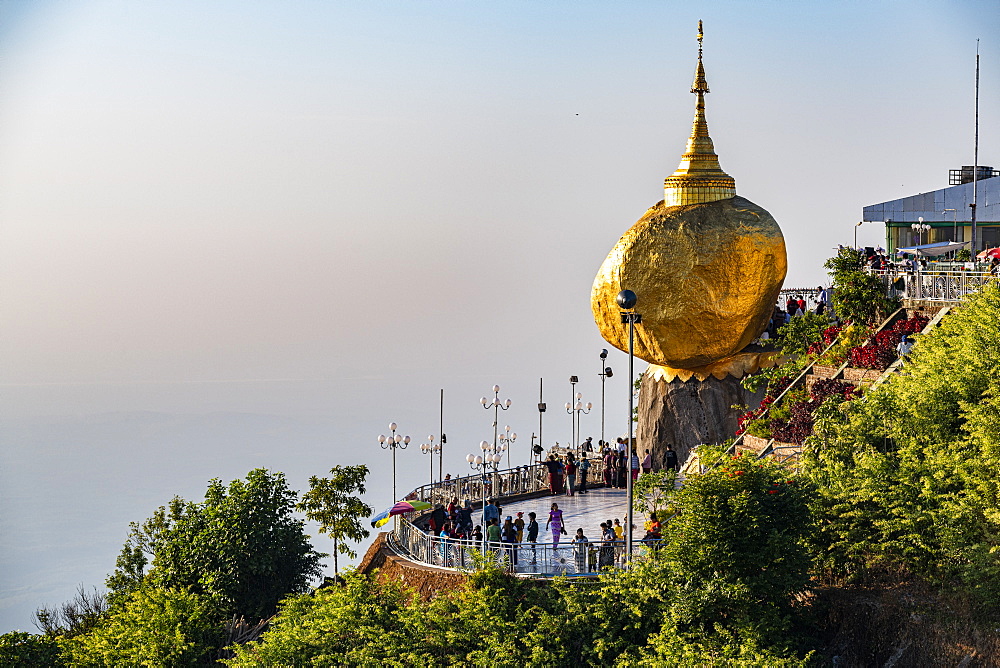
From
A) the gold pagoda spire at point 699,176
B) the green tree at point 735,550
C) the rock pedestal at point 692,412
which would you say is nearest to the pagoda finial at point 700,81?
the gold pagoda spire at point 699,176

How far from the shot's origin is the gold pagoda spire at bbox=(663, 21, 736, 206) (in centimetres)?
3391

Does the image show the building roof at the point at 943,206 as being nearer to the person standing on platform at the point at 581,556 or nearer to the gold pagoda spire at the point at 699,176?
the gold pagoda spire at the point at 699,176

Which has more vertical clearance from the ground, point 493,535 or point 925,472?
point 925,472

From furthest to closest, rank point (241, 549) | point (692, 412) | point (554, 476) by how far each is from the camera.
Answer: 1. point (692, 412)
2. point (554, 476)
3. point (241, 549)

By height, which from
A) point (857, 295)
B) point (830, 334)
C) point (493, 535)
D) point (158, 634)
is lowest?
point (158, 634)

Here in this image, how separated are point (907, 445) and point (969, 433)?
1.15 metres

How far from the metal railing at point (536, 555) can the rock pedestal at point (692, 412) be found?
8570 millimetres

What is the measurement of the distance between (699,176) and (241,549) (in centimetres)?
1536

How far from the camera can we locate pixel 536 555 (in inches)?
1043

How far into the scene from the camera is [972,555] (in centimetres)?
2208

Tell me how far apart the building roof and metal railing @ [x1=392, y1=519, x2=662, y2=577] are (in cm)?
3016

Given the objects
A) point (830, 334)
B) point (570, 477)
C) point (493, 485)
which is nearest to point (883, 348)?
point (830, 334)

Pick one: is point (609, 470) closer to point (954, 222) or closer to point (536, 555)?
point (536, 555)

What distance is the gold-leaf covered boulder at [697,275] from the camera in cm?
3284
